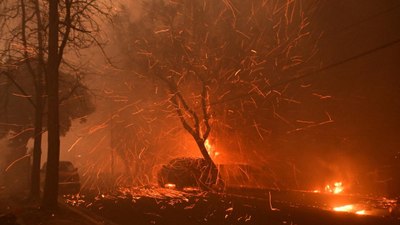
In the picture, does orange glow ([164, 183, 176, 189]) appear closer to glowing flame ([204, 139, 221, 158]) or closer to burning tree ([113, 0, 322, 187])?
burning tree ([113, 0, 322, 187])

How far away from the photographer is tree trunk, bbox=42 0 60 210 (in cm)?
1278

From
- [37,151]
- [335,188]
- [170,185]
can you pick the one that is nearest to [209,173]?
[170,185]

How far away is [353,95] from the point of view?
67.2ft

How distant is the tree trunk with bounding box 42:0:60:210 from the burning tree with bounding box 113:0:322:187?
8190 mm

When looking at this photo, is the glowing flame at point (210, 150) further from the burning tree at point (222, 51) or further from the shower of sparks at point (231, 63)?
the burning tree at point (222, 51)

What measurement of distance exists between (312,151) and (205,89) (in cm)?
682

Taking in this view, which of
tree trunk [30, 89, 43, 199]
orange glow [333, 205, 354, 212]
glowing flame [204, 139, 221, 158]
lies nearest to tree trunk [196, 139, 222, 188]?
glowing flame [204, 139, 221, 158]

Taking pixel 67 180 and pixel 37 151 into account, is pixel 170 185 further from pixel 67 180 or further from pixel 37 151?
pixel 37 151

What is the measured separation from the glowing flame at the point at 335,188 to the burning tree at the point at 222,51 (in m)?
5.69

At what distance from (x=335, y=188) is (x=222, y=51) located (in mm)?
8907

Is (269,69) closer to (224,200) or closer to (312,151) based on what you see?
(312,151)

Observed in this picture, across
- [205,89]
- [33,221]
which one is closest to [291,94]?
[205,89]

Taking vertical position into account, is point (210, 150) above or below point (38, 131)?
below

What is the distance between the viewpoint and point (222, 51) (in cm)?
2142
